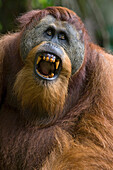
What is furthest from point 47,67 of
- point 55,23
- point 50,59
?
point 55,23

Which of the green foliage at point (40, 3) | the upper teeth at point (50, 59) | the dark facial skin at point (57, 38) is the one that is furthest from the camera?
the green foliage at point (40, 3)

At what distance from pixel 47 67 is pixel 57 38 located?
0.33 meters

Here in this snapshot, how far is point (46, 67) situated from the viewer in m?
3.01

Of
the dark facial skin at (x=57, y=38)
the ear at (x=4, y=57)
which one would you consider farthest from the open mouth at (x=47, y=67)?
the ear at (x=4, y=57)

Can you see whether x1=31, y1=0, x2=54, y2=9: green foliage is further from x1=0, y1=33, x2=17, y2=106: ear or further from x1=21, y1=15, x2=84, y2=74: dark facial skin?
x1=21, y1=15, x2=84, y2=74: dark facial skin

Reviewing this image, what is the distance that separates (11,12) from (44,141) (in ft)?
10.1

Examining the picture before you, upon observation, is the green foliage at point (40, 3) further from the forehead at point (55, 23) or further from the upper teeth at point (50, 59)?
the upper teeth at point (50, 59)

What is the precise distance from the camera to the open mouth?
2947 millimetres

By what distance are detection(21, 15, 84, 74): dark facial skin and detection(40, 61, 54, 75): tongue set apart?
0.21 m

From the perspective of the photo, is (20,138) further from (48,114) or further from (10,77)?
(10,77)

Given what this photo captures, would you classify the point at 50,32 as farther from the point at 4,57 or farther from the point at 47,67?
the point at 4,57

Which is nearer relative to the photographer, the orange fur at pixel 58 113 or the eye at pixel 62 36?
the orange fur at pixel 58 113

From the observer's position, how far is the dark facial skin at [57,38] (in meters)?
3.12

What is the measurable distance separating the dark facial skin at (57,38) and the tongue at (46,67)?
0.21 meters
